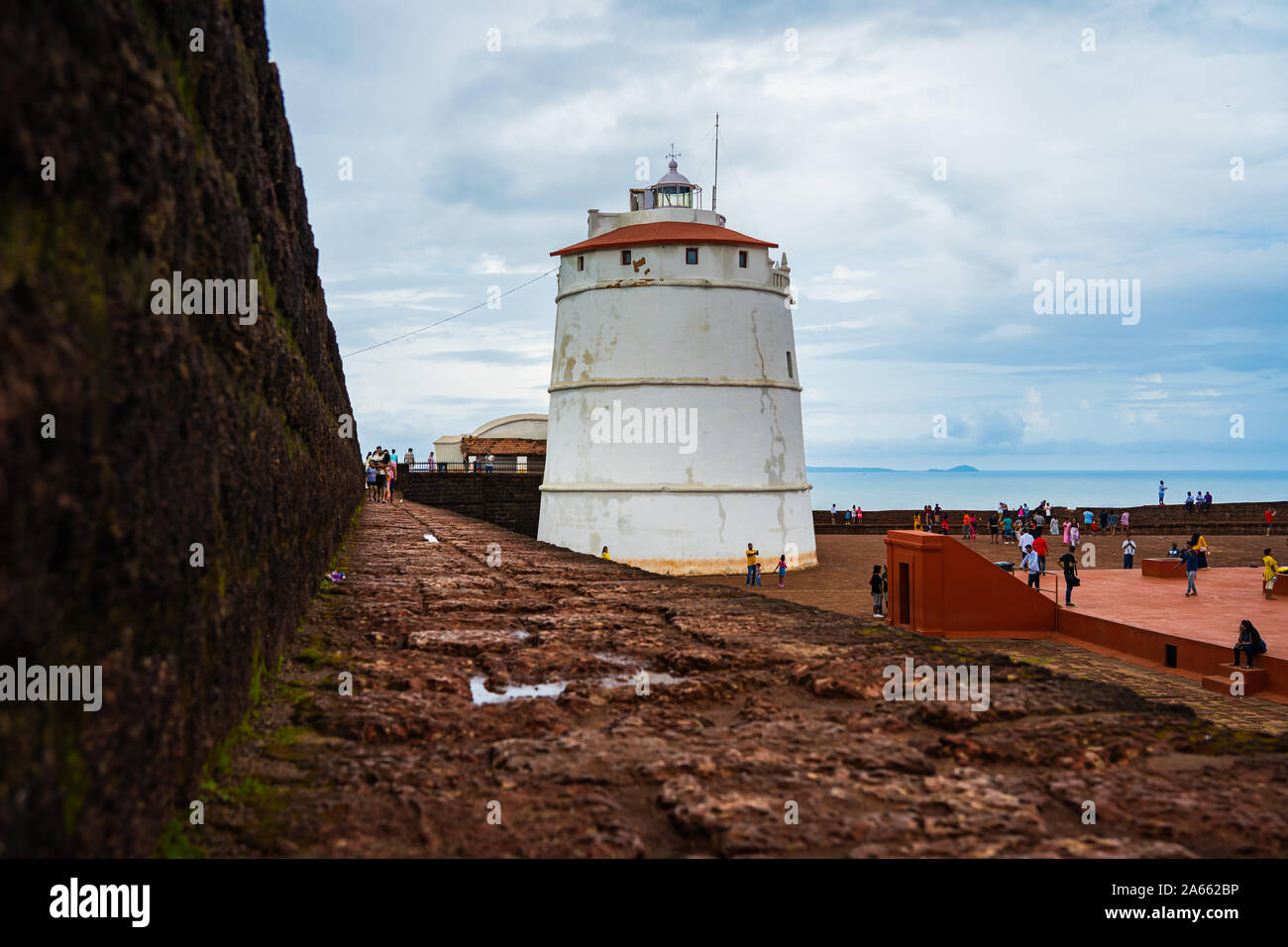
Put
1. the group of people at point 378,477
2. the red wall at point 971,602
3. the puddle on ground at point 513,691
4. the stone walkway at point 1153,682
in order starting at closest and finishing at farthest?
the puddle on ground at point 513,691 < the stone walkway at point 1153,682 < the red wall at point 971,602 < the group of people at point 378,477

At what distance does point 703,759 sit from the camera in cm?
221

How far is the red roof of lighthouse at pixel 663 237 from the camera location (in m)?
27.7

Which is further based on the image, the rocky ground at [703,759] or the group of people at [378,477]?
the group of people at [378,477]

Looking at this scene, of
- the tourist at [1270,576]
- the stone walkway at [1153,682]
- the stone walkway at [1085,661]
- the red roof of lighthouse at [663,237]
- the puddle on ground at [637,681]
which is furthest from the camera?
the red roof of lighthouse at [663,237]

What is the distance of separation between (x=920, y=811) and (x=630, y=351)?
86.3 ft

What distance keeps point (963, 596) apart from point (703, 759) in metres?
14.5

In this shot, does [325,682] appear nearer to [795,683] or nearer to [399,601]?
[795,683]

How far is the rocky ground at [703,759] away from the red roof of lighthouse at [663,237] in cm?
2501

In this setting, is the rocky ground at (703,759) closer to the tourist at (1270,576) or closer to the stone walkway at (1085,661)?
the stone walkway at (1085,661)

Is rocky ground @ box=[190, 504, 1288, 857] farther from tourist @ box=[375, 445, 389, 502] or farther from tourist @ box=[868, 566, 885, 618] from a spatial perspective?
tourist @ box=[375, 445, 389, 502]

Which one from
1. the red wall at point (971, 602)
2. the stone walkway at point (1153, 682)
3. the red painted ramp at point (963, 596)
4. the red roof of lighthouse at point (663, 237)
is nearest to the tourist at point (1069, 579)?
the red wall at point (971, 602)

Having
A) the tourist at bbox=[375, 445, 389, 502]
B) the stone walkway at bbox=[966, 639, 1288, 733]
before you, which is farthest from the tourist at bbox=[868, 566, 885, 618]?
the tourist at bbox=[375, 445, 389, 502]
